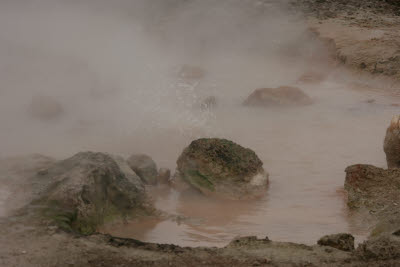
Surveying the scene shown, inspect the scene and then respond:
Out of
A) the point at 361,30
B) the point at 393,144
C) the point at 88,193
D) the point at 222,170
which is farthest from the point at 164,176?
the point at 361,30

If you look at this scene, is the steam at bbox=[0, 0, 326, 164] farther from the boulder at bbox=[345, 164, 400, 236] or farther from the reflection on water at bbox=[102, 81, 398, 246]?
the boulder at bbox=[345, 164, 400, 236]

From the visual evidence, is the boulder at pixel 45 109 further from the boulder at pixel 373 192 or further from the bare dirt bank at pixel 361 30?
the bare dirt bank at pixel 361 30

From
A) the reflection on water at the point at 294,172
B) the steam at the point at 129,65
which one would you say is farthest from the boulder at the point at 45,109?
the reflection on water at the point at 294,172

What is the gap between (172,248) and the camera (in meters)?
3.77

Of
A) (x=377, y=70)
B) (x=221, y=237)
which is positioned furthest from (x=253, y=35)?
(x=221, y=237)

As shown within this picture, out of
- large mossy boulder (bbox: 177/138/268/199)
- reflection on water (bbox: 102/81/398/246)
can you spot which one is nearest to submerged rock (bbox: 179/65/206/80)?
reflection on water (bbox: 102/81/398/246)

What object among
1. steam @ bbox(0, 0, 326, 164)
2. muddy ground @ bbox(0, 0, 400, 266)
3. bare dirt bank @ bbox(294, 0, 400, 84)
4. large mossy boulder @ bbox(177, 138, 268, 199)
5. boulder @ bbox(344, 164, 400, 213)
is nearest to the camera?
muddy ground @ bbox(0, 0, 400, 266)

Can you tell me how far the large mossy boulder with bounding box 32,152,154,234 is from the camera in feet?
14.0

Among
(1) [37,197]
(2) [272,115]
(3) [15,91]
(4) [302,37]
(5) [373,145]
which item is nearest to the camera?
(1) [37,197]

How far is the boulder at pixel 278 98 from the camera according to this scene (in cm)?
865

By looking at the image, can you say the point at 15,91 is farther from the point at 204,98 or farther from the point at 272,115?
the point at 272,115

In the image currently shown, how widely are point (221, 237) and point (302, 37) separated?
6.84 m

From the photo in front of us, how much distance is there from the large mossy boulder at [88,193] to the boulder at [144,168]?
1.80 ft

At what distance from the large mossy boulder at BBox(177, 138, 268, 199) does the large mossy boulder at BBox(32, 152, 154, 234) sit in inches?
27.4
